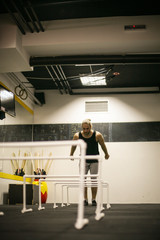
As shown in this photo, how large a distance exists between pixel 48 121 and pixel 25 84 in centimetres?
115

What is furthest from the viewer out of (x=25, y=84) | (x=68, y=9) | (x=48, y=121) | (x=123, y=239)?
(x=48, y=121)

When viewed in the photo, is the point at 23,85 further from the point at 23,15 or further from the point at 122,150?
the point at 122,150

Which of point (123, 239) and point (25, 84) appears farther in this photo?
point (25, 84)

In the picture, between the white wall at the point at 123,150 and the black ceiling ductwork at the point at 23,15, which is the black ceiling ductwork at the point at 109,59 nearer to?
the black ceiling ductwork at the point at 23,15

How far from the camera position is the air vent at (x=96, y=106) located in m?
7.62

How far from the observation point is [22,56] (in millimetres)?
4793

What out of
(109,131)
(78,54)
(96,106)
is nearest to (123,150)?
(109,131)

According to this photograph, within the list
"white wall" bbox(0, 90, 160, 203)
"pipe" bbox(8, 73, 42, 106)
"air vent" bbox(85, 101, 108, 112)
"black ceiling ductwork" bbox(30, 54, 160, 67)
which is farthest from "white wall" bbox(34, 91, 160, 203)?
"black ceiling ductwork" bbox(30, 54, 160, 67)

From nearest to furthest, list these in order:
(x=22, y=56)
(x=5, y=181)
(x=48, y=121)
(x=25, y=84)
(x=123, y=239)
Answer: (x=123, y=239), (x=22, y=56), (x=5, y=181), (x=25, y=84), (x=48, y=121)

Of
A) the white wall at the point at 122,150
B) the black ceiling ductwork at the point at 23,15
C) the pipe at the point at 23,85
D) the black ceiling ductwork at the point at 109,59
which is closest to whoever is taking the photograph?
the black ceiling ductwork at the point at 23,15

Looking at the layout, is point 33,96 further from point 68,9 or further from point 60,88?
point 68,9

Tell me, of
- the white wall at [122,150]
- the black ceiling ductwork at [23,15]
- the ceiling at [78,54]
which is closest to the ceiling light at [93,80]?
the ceiling at [78,54]

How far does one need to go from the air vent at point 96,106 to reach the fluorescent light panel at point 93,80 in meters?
0.52

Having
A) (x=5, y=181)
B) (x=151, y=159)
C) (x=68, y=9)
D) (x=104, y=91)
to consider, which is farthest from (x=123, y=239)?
(x=104, y=91)
